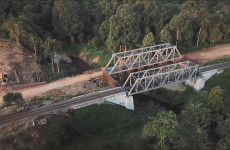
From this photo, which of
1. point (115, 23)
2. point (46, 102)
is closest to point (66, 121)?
point (46, 102)

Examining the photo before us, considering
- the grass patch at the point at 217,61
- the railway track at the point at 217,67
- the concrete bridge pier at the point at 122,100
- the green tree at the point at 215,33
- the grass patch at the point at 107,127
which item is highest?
the green tree at the point at 215,33

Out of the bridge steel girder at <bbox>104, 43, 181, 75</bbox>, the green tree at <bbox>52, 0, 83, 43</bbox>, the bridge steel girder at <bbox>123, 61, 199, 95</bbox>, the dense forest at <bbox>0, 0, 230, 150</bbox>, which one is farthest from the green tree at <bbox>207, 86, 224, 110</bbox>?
the green tree at <bbox>52, 0, 83, 43</bbox>

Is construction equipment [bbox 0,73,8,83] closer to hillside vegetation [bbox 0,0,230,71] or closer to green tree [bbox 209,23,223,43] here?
hillside vegetation [bbox 0,0,230,71]

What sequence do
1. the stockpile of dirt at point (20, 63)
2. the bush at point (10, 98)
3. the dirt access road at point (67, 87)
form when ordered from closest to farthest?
the bush at point (10, 98) < the dirt access road at point (67, 87) < the stockpile of dirt at point (20, 63)

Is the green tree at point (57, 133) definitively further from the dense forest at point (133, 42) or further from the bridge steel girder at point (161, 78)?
the bridge steel girder at point (161, 78)

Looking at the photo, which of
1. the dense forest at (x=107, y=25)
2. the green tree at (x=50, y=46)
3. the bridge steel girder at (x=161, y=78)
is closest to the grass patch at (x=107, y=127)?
the bridge steel girder at (x=161, y=78)

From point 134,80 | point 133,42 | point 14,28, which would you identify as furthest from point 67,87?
point 14,28
